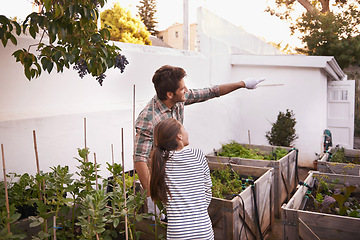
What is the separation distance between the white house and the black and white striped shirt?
1.94ft

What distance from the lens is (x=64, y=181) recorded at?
226 cm

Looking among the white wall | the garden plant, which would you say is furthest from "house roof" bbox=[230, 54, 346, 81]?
the garden plant

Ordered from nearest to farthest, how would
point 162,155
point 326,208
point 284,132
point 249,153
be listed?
point 162,155, point 326,208, point 249,153, point 284,132

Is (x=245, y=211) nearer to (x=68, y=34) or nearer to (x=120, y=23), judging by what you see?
(x=68, y=34)

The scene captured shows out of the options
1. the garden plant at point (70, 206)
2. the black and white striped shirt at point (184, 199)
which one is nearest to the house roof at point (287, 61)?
the garden plant at point (70, 206)

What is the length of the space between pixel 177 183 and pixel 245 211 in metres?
1.31

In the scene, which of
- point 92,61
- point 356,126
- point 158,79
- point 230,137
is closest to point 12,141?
point 92,61

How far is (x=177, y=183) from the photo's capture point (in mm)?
1870

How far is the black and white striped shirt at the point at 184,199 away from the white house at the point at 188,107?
23.2 inches

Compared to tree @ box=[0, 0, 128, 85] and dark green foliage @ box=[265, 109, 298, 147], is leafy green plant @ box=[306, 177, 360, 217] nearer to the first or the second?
tree @ box=[0, 0, 128, 85]

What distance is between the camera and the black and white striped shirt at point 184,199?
1864 mm

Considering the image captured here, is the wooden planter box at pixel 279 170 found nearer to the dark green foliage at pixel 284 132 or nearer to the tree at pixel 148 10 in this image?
the dark green foliage at pixel 284 132

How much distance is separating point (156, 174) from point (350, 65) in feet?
44.7

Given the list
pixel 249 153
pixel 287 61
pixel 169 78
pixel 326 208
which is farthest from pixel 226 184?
pixel 287 61
